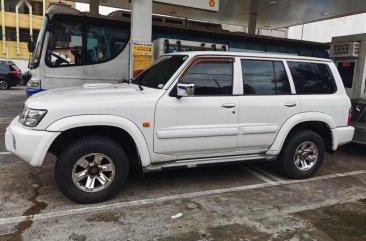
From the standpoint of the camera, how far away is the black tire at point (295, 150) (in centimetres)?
520

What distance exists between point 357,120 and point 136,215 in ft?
16.9

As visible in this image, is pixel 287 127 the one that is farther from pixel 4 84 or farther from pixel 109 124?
pixel 4 84

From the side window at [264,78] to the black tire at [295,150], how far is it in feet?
2.28

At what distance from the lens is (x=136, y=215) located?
3.93m

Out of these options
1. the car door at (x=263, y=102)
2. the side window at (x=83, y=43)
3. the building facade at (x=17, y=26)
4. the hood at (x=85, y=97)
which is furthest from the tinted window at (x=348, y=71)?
the building facade at (x=17, y=26)

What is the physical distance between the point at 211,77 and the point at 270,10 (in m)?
14.2

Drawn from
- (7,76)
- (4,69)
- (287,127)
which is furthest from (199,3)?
(4,69)

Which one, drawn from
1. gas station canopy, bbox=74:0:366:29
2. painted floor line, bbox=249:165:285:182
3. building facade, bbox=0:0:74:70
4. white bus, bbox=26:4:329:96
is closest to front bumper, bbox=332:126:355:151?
painted floor line, bbox=249:165:285:182

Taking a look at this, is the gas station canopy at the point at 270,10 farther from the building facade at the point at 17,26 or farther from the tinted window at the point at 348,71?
the building facade at the point at 17,26

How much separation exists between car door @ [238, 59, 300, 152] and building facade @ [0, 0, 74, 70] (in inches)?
1235

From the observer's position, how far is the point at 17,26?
32625mm

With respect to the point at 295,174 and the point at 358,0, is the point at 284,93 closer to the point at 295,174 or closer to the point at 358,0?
the point at 295,174

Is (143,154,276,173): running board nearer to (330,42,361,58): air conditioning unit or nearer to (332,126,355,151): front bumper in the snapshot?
(332,126,355,151): front bumper

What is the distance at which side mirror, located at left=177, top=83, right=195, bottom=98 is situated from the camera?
4096 millimetres
